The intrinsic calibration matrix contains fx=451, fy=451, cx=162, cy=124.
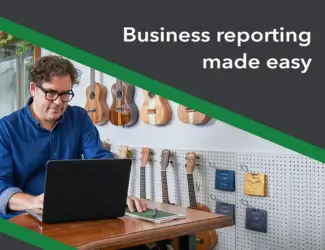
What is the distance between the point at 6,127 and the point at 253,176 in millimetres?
1725

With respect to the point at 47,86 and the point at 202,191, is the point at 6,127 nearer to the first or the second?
the point at 47,86

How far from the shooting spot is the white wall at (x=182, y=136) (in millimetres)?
3201

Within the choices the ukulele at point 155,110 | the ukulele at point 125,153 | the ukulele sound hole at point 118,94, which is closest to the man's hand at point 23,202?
the ukulele at point 155,110

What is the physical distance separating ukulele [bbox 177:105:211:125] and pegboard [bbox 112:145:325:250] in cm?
25

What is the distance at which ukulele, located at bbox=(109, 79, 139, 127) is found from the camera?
4.06 metres

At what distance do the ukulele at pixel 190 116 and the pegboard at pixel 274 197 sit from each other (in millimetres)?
246

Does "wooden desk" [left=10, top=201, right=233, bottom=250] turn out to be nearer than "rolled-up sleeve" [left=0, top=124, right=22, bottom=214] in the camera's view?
Yes

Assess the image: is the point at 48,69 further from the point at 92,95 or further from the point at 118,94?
the point at 92,95

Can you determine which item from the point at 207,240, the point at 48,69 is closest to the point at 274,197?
the point at 207,240

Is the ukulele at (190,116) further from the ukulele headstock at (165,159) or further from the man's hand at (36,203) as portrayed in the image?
the man's hand at (36,203)

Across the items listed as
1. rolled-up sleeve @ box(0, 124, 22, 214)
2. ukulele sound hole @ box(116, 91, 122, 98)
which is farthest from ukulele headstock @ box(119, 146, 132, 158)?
rolled-up sleeve @ box(0, 124, 22, 214)

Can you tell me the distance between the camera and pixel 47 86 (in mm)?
2250

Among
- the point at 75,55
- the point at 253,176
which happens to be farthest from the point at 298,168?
the point at 75,55

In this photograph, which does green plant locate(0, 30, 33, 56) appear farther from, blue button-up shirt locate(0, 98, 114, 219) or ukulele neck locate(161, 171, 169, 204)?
blue button-up shirt locate(0, 98, 114, 219)
